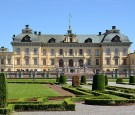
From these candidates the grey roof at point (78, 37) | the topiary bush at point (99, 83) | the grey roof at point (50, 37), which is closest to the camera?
the topiary bush at point (99, 83)

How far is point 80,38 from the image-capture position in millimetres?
66125

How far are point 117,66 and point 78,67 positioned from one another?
25.3 feet

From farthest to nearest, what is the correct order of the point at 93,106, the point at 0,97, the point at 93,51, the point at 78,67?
the point at 93,51, the point at 78,67, the point at 93,106, the point at 0,97

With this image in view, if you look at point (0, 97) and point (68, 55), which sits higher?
point (68, 55)

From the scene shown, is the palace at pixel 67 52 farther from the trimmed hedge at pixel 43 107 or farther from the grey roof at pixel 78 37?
the trimmed hedge at pixel 43 107

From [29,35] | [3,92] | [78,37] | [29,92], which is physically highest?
[29,35]

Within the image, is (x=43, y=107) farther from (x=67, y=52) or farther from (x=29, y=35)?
(x=67, y=52)

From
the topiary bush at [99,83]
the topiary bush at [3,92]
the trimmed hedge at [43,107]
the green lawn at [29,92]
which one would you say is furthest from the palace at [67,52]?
the topiary bush at [3,92]

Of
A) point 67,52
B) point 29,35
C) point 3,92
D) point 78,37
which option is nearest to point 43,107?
point 3,92

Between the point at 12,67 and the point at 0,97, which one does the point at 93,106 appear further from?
the point at 12,67

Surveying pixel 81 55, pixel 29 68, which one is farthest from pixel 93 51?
pixel 29 68

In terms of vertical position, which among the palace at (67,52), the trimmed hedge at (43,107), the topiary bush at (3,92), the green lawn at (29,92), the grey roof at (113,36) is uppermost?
the grey roof at (113,36)

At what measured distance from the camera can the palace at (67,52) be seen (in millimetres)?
62975

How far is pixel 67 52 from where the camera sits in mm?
64500
